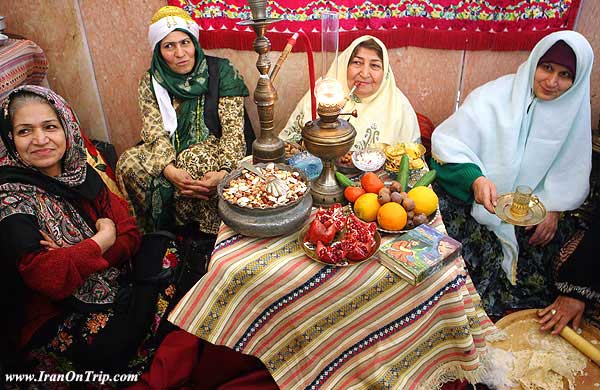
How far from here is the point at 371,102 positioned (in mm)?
2375

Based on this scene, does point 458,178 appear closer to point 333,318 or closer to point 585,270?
point 585,270

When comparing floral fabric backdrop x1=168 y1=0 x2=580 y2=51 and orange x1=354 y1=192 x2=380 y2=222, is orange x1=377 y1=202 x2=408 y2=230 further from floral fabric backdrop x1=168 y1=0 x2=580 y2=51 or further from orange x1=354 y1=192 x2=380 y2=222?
floral fabric backdrop x1=168 y1=0 x2=580 y2=51

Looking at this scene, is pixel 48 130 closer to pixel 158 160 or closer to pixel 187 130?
pixel 158 160

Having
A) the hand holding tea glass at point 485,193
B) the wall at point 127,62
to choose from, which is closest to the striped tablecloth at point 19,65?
the wall at point 127,62

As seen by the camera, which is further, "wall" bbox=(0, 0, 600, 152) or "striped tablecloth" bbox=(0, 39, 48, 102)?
"wall" bbox=(0, 0, 600, 152)

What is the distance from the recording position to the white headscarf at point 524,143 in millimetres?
2076

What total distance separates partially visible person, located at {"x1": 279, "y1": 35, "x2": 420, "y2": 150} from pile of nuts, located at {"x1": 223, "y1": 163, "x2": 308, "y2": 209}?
73 centimetres

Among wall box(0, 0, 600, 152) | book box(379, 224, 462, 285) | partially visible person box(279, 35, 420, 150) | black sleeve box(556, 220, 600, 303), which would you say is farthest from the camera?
wall box(0, 0, 600, 152)

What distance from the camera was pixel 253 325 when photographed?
4.85ft

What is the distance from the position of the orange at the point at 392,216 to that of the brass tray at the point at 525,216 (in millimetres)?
403

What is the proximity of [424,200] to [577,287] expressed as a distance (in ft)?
3.24

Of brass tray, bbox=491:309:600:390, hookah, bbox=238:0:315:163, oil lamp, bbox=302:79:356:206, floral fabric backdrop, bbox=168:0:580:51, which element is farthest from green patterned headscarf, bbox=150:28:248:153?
brass tray, bbox=491:309:600:390

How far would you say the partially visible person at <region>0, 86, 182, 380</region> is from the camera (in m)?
1.57

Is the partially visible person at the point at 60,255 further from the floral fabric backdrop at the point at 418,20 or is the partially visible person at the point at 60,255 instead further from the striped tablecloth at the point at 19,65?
the floral fabric backdrop at the point at 418,20
